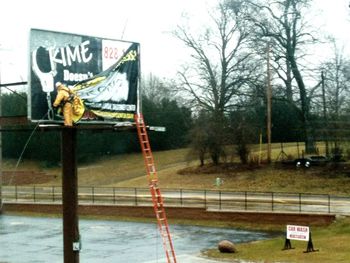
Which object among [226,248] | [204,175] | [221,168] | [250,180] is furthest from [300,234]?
[221,168]

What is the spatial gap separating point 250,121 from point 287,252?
133 ft

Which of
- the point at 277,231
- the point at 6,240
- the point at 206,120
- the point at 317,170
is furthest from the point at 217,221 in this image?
the point at 206,120

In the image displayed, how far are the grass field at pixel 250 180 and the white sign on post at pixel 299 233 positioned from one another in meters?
0.57

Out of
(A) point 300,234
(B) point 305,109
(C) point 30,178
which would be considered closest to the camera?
(A) point 300,234

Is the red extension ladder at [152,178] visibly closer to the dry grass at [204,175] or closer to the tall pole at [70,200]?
the tall pole at [70,200]

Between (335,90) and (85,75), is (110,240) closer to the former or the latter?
(85,75)

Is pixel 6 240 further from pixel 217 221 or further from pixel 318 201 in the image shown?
pixel 318 201

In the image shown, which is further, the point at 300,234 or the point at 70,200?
the point at 300,234

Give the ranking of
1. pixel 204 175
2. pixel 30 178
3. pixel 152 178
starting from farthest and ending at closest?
pixel 30 178 → pixel 204 175 → pixel 152 178

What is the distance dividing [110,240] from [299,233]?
10.3m

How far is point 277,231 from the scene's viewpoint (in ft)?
106

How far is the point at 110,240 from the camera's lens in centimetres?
3044

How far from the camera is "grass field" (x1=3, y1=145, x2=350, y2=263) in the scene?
78.8 ft

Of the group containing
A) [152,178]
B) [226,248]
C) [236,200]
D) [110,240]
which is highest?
[152,178]
